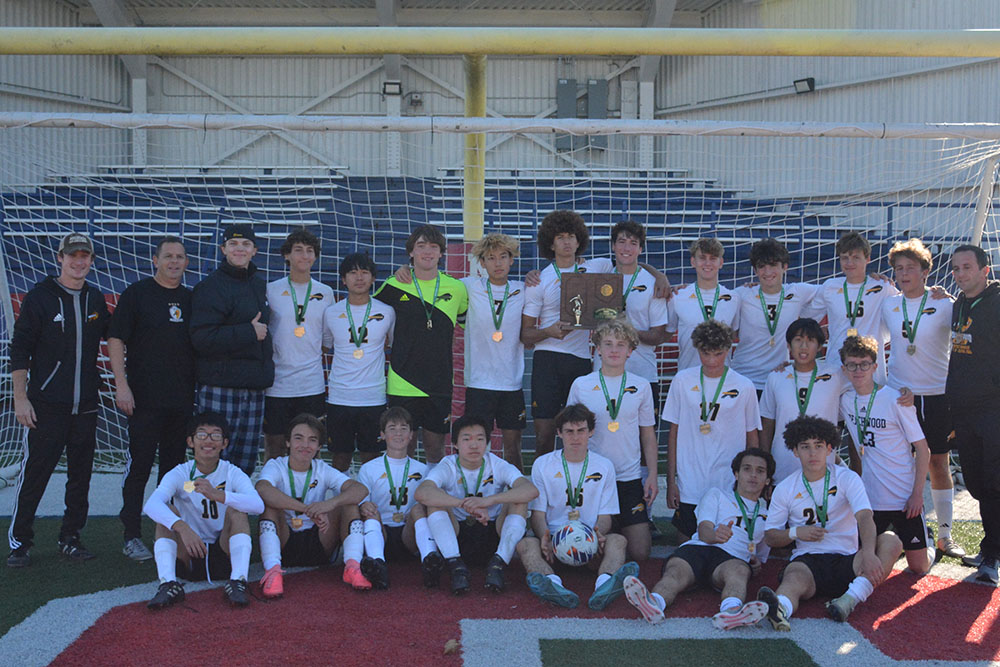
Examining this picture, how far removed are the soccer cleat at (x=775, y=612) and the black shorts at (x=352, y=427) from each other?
229 centimetres

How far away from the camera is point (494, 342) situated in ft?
16.3

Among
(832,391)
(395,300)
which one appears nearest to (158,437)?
(395,300)

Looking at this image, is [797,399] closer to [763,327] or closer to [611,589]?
[763,327]

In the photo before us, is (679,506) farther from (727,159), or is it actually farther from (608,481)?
(727,159)

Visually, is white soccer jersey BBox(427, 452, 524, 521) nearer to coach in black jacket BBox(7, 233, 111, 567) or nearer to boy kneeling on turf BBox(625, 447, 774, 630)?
boy kneeling on turf BBox(625, 447, 774, 630)

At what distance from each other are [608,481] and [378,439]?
1.38 metres

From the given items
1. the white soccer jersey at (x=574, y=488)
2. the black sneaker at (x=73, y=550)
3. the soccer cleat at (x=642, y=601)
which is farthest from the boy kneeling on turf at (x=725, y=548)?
the black sneaker at (x=73, y=550)

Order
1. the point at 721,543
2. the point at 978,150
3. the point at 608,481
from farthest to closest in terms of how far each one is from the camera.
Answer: the point at 978,150, the point at 608,481, the point at 721,543

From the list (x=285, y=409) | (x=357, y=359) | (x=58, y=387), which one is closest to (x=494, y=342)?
(x=357, y=359)

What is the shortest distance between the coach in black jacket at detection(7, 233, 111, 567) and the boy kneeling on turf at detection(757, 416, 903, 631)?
358 centimetres

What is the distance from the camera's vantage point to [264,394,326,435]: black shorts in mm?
4938

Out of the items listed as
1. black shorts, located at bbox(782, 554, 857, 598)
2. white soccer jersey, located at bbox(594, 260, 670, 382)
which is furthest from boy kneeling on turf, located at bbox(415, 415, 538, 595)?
black shorts, located at bbox(782, 554, 857, 598)

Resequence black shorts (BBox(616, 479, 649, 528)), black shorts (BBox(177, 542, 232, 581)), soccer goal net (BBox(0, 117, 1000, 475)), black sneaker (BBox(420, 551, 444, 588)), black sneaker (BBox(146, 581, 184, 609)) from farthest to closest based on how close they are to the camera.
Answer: soccer goal net (BBox(0, 117, 1000, 475))
black shorts (BBox(616, 479, 649, 528))
black shorts (BBox(177, 542, 232, 581))
black sneaker (BBox(420, 551, 444, 588))
black sneaker (BBox(146, 581, 184, 609))

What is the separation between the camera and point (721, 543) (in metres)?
4.07
